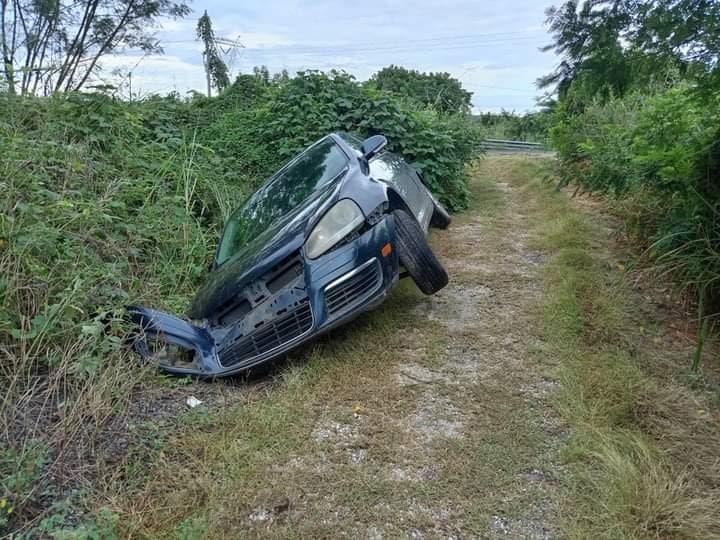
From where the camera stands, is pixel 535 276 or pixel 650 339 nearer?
pixel 650 339

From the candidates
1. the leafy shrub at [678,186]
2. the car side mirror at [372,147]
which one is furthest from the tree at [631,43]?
the car side mirror at [372,147]

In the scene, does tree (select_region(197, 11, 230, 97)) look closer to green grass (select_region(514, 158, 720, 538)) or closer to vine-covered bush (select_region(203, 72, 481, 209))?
vine-covered bush (select_region(203, 72, 481, 209))

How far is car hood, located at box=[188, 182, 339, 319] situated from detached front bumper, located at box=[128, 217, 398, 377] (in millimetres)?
76

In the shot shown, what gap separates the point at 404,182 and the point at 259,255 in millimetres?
1677

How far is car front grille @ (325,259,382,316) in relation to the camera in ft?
8.67

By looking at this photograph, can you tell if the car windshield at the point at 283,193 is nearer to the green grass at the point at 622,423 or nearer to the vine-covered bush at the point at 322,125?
the green grass at the point at 622,423

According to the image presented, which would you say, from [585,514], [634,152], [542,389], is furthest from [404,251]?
[634,152]

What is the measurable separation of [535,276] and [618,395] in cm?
172

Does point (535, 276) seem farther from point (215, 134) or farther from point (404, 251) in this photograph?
point (215, 134)

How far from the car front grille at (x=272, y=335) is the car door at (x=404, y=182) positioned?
1.21 metres

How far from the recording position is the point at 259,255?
2.74 meters

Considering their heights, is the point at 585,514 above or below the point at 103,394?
below

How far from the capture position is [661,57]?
8.34 ft

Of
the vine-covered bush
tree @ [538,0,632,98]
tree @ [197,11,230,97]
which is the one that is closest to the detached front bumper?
tree @ [538,0,632,98]
